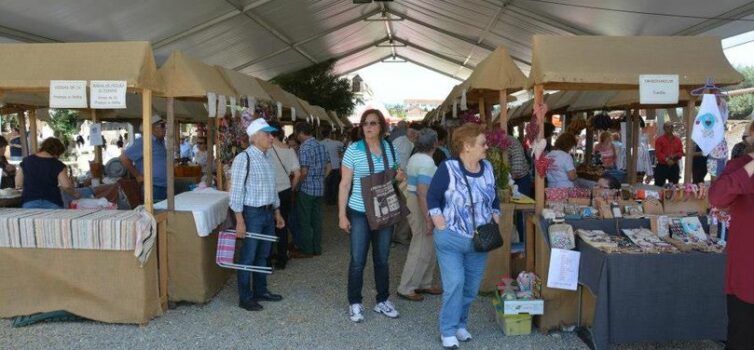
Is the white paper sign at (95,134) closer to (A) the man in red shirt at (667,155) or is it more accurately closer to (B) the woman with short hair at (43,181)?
(B) the woman with short hair at (43,181)

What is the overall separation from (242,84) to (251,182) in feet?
7.19

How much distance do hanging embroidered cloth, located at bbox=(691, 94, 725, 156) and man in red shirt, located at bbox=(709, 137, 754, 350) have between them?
955 mm

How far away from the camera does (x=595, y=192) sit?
4488 mm

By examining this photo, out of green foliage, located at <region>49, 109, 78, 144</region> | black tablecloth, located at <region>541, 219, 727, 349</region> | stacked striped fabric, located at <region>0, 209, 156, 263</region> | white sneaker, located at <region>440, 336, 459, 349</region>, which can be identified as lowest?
white sneaker, located at <region>440, 336, 459, 349</region>

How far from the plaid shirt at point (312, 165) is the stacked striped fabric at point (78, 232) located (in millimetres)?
2284

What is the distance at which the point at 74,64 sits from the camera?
13.5ft

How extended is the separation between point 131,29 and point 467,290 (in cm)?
845

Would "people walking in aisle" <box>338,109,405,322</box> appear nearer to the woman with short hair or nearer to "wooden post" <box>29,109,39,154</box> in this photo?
the woman with short hair

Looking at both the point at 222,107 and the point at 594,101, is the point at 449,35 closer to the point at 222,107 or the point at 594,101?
the point at 594,101

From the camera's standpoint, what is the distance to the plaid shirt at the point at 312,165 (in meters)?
6.25

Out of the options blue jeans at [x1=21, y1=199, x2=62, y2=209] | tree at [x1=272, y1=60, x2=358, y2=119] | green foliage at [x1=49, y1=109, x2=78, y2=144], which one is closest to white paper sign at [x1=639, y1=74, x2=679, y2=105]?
blue jeans at [x1=21, y1=199, x2=62, y2=209]

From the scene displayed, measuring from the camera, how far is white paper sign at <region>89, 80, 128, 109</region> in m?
3.95

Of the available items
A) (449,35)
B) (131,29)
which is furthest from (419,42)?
(131,29)

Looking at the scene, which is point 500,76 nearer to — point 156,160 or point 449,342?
point 449,342
